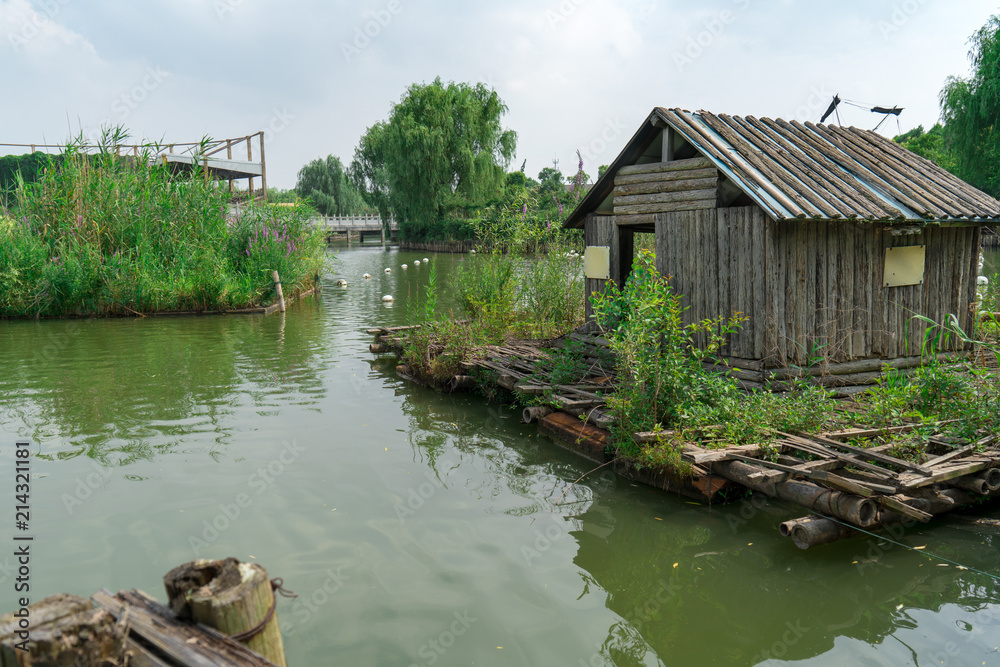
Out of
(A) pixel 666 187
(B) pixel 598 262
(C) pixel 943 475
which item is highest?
(A) pixel 666 187

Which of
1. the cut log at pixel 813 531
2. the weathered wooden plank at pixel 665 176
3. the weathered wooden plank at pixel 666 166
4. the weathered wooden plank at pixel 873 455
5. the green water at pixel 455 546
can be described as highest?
the weathered wooden plank at pixel 666 166

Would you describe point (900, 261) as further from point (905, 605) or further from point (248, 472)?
point (248, 472)

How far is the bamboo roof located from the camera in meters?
7.59

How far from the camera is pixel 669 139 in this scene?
8969mm

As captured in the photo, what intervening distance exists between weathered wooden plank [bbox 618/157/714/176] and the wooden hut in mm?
18

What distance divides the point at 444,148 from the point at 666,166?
34150mm

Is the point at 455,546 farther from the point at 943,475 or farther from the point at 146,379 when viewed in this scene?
the point at 146,379

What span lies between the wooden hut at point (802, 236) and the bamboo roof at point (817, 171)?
0.09 ft

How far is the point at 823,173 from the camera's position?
8.49 m

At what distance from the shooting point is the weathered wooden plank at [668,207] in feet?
27.3

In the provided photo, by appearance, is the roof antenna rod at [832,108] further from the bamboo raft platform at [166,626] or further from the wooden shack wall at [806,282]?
the bamboo raft platform at [166,626]

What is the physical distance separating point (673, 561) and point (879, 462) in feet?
6.11

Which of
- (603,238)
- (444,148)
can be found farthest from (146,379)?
(444,148)

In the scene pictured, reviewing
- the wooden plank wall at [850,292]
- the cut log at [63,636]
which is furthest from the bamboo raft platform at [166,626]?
the wooden plank wall at [850,292]
